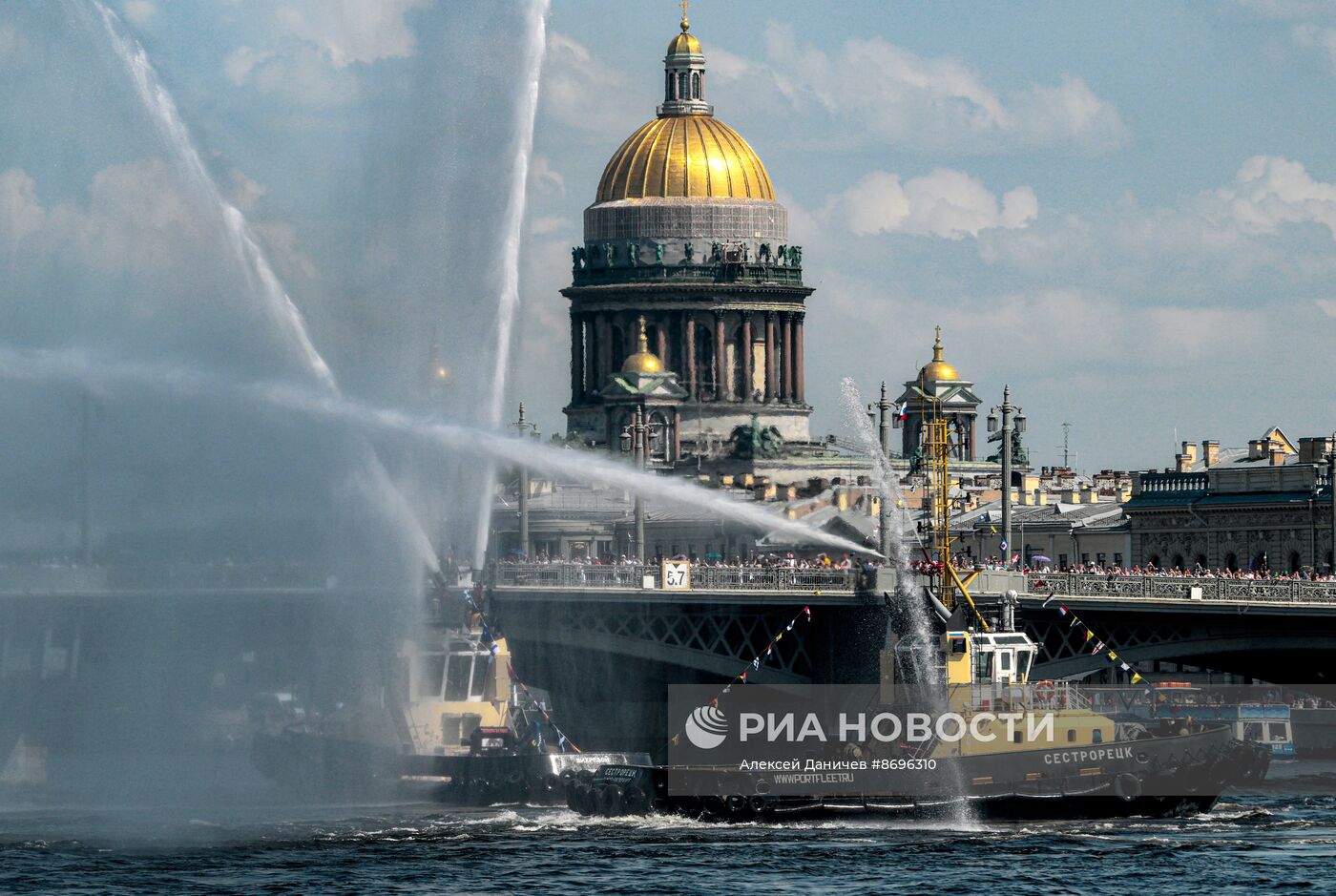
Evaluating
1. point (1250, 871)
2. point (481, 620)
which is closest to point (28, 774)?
point (481, 620)

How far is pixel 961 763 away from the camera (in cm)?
7956

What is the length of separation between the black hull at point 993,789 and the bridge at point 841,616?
18.4m

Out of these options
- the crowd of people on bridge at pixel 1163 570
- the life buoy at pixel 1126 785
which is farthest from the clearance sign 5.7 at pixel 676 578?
the life buoy at pixel 1126 785

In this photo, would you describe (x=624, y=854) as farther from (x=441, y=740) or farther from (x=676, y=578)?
(x=676, y=578)

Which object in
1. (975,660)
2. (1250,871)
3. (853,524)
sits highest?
(853,524)

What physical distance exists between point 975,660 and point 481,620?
15.5 m

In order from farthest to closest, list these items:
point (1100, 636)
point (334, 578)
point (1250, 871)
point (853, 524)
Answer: point (853, 524)
point (1100, 636)
point (334, 578)
point (1250, 871)

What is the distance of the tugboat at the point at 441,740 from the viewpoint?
87.7m

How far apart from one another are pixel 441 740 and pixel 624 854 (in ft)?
49.5

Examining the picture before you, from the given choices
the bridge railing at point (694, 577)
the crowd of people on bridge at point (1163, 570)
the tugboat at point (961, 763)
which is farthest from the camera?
the crowd of people on bridge at point (1163, 570)

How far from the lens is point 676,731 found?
3575 inches

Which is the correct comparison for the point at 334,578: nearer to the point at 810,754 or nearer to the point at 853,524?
the point at 810,754

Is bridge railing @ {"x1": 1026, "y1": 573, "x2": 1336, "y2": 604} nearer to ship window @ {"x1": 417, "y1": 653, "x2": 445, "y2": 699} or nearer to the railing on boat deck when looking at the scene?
A: ship window @ {"x1": 417, "y1": 653, "x2": 445, "y2": 699}

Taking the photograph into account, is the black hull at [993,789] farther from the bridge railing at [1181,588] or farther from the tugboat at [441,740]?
the bridge railing at [1181,588]
